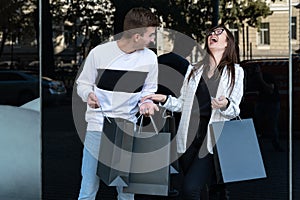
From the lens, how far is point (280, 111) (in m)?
5.23

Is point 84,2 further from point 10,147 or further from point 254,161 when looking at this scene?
point 254,161

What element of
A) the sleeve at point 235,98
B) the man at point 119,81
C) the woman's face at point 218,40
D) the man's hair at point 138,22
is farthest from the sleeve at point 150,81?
the sleeve at point 235,98

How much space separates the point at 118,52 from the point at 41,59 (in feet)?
4.38

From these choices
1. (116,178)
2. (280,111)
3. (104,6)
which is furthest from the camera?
(104,6)

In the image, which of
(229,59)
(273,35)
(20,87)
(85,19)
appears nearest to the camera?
(229,59)

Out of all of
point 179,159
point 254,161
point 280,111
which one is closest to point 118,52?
point 179,159

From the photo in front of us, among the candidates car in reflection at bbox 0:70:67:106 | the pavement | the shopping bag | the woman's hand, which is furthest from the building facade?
car in reflection at bbox 0:70:67:106

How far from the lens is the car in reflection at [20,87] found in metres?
5.48

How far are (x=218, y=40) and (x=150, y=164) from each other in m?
0.95

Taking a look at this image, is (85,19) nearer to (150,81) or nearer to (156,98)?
(150,81)

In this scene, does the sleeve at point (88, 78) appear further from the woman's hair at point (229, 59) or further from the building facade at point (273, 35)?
the building facade at point (273, 35)

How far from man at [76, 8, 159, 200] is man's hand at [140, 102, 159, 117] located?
0.09m

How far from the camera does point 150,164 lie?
163 inches

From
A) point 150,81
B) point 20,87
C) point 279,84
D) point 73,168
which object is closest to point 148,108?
point 150,81
